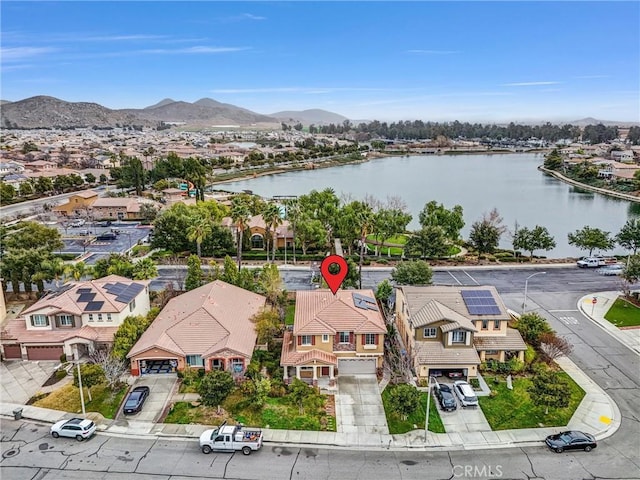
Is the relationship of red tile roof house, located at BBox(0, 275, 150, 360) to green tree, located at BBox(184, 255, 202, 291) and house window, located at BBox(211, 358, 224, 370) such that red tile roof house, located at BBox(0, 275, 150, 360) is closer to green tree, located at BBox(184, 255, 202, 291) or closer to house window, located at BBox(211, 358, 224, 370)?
green tree, located at BBox(184, 255, 202, 291)

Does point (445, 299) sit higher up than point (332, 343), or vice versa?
point (445, 299)

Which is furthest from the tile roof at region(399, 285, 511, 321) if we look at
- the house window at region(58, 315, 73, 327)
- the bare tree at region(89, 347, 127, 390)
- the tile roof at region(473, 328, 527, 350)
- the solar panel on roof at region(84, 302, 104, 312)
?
the house window at region(58, 315, 73, 327)

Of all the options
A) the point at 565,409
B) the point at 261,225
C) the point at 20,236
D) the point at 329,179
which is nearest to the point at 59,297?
the point at 20,236

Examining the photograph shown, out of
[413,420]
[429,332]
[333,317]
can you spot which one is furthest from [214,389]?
[429,332]

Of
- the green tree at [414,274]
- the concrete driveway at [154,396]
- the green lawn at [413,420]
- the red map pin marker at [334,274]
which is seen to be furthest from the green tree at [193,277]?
the green lawn at [413,420]

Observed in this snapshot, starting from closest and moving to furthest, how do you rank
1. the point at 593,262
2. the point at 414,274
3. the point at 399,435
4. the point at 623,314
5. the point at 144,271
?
the point at 399,435 < the point at 623,314 < the point at 144,271 < the point at 414,274 < the point at 593,262

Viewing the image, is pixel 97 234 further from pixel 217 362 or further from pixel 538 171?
pixel 538 171

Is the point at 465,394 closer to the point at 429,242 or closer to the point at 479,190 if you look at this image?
the point at 429,242

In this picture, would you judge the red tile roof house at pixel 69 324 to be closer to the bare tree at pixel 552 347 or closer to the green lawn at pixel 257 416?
the green lawn at pixel 257 416

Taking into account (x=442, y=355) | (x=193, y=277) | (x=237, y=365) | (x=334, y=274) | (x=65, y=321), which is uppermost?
(x=334, y=274)
